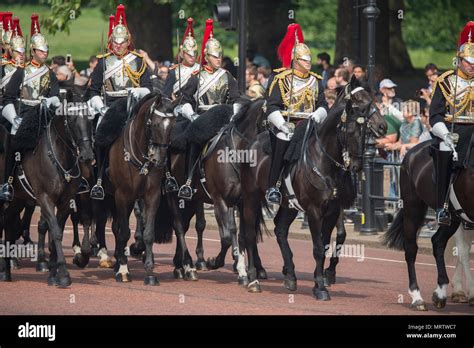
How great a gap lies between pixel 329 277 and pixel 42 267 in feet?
12.3

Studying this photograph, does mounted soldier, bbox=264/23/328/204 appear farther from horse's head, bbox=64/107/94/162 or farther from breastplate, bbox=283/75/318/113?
horse's head, bbox=64/107/94/162

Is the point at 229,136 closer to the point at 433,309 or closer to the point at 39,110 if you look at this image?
the point at 39,110

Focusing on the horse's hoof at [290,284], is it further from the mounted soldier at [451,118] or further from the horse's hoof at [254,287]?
the mounted soldier at [451,118]

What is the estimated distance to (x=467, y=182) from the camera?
14.9m

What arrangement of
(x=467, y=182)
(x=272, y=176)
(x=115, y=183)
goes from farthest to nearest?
(x=115, y=183)
(x=272, y=176)
(x=467, y=182)

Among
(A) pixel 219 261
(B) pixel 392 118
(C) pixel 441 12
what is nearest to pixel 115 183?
(A) pixel 219 261

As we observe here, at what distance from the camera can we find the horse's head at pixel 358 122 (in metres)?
15.2

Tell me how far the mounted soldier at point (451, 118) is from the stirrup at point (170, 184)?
12.7 feet

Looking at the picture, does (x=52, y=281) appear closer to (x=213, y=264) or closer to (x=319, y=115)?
(x=213, y=264)

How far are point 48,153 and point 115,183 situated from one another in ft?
3.30

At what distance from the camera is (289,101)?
647 inches

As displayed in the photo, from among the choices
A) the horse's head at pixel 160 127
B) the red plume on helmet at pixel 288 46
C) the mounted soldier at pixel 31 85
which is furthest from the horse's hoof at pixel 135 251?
the red plume on helmet at pixel 288 46

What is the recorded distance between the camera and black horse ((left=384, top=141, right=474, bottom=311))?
1502 cm

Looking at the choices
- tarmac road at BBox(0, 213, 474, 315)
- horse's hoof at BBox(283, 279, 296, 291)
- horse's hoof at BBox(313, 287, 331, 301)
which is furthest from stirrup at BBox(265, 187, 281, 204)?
horse's hoof at BBox(313, 287, 331, 301)
